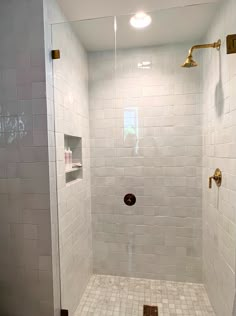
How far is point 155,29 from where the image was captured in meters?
1.69

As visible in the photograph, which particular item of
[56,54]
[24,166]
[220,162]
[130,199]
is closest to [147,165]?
[130,199]

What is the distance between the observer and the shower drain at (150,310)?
5.13 ft

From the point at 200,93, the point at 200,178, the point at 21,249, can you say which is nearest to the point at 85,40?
the point at 200,93

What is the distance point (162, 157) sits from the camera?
6.31ft

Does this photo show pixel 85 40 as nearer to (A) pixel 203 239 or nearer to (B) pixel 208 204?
(B) pixel 208 204

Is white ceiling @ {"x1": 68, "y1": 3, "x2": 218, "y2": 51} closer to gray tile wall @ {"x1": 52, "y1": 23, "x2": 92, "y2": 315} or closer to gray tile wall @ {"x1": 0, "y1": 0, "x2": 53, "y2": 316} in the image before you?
gray tile wall @ {"x1": 52, "y1": 23, "x2": 92, "y2": 315}

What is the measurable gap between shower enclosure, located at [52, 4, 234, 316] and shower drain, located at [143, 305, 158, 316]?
6 centimetres

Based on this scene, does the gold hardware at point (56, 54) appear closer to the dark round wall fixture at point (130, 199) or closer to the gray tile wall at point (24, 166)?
the gray tile wall at point (24, 166)

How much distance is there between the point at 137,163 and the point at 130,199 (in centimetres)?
36

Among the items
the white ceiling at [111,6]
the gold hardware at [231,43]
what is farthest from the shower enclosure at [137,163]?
the gold hardware at [231,43]

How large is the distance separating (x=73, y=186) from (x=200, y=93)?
4.66ft

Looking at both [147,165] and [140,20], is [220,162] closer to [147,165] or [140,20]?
[147,165]

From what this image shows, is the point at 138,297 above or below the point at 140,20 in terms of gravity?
below

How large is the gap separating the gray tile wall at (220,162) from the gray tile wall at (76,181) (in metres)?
1.10
